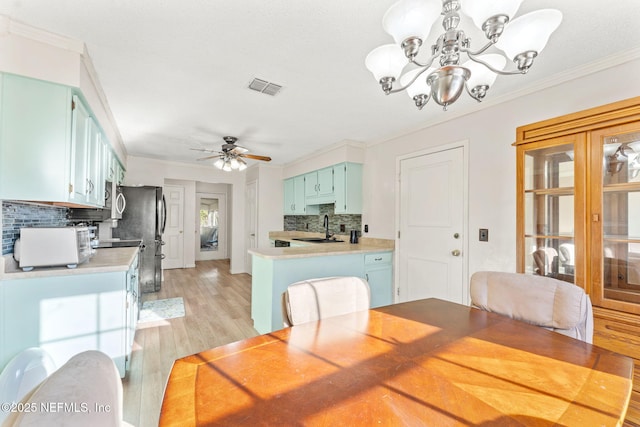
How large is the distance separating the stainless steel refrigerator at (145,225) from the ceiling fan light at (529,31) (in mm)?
4370

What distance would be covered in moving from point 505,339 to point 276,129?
291cm

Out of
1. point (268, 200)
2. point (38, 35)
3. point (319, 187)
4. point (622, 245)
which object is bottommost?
A: point (622, 245)

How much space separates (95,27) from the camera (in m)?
1.53

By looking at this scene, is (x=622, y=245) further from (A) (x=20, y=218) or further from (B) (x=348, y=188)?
(A) (x=20, y=218)

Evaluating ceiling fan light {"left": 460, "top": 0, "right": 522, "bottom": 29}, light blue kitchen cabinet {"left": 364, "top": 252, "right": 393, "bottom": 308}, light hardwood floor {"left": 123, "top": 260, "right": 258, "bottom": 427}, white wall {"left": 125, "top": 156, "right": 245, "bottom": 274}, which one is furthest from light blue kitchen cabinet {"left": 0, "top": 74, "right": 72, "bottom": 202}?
white wall {"left": 125, "top": 156, "right": 245, "bottom": 274}

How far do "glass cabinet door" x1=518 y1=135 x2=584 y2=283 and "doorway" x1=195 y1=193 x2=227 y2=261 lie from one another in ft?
23.0

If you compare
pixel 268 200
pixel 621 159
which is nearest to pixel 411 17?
pixel 621 159

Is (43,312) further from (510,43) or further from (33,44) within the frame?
(510,43)

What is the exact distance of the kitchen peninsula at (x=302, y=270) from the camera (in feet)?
8.48

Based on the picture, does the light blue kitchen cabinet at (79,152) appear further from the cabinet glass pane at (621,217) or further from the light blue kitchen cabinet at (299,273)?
the cabinet glass pane at (621,217)

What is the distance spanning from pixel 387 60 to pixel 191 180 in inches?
198

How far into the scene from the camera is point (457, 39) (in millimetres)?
1070

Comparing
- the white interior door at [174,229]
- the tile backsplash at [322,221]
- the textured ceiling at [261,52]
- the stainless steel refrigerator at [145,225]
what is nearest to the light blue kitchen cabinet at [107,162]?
the textured ceiling at [261,52]

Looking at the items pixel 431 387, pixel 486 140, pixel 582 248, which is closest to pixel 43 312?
pixel 431 387
